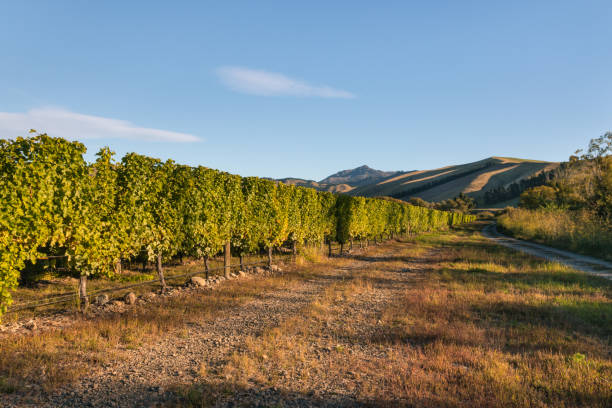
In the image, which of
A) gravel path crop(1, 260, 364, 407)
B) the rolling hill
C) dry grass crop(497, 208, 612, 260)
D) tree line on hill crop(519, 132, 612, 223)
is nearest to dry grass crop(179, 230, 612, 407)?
gravel path crop(1, 260, 364, 407)

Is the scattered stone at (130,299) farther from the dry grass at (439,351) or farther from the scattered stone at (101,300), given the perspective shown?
the dry grass at (439,351)

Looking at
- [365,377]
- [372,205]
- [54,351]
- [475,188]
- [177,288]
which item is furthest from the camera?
[475,188]

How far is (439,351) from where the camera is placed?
226 inches

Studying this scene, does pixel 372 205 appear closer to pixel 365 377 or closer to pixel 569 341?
pixel 569 341

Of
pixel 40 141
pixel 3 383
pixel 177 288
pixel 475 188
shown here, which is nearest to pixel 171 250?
pixel 177 288

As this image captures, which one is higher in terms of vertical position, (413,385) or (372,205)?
(372,205)

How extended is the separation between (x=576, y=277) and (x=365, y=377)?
45.4 ft

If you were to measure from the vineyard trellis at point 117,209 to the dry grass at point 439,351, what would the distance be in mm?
5667

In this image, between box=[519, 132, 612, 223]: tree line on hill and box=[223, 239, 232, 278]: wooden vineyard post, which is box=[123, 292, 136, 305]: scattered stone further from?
box=[519, 132, 612, 223]: tree line on hill

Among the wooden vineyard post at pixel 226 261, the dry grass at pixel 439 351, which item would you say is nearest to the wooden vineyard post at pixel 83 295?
the dry grass at pixel 439 351

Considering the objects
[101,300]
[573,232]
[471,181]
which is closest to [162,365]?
[101,300]

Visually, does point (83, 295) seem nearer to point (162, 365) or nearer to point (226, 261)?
point (162, 365)

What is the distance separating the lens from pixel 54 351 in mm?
5539

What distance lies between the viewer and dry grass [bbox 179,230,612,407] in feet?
14.3
